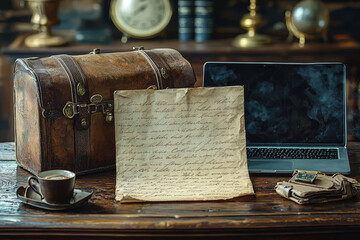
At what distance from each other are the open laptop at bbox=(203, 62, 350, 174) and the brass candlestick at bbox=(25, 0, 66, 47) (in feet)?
5.43

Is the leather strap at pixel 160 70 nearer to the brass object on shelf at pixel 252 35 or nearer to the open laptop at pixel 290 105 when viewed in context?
the open laptop at pixel 290 105

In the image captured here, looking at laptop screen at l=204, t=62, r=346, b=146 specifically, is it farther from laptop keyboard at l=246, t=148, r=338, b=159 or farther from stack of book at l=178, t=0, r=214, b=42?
stack of book at l=178, t=0, r=214, b=42

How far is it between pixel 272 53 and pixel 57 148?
1.83 m

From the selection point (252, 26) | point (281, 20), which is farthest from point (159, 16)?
point (281, 20)

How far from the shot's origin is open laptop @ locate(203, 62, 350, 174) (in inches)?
62.2

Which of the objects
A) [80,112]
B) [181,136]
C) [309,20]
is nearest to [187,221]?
[181,136]

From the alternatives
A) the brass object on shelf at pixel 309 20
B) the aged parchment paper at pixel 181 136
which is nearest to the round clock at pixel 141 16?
the brass object on shelf at pixel 309 20

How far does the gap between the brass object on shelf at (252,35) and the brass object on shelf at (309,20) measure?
7.0 inches

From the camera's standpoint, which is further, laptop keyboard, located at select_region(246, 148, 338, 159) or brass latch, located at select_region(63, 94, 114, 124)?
laptop keyboard, located at select_region(246, 148, 338, 159)

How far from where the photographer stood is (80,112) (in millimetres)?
1424

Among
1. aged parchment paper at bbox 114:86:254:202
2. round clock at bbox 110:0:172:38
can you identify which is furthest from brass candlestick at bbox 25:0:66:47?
aged parchment paper at bbox 114:86:254:202

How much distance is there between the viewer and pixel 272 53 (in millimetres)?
2971

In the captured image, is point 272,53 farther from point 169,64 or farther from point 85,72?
point 85,72

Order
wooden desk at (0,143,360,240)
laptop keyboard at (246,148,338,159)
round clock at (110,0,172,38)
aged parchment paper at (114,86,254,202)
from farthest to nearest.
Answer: round clock at (110,0,172,38) < laptop keyboard at (246,148,338,159) < aged parchment paper at (114,86,254,202) < wooden desk at (0,143,360,240)
